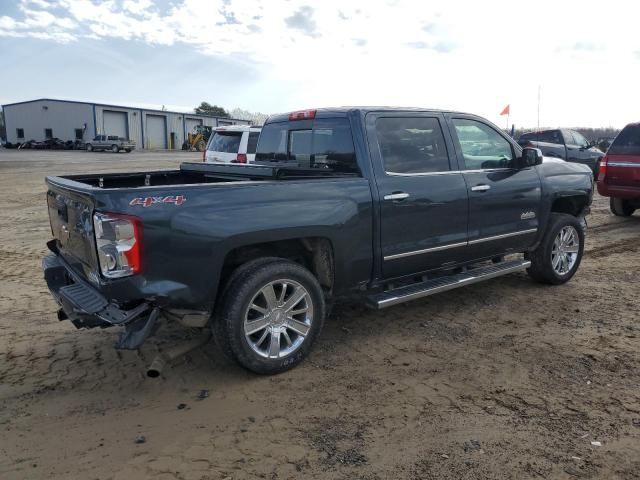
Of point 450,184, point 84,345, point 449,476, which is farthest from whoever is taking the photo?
point 450,184

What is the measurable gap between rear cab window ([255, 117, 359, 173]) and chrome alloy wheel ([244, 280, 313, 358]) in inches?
45.7

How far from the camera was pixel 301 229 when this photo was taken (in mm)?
3916

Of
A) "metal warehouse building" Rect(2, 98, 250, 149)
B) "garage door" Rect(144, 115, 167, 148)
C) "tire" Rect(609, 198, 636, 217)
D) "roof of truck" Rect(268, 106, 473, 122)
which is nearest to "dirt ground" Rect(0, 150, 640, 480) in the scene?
"roof of truck" Rect(268, 106, 473, 122)

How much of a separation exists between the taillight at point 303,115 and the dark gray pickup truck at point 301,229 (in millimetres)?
36

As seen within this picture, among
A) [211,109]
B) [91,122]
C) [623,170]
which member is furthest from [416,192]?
[211,109]

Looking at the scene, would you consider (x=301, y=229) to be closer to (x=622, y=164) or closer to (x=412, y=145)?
(x=412, y=145)

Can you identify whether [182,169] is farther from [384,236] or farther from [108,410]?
[108,410]

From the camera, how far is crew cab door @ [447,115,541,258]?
16.6 ft

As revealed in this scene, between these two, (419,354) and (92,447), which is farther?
(419,354)

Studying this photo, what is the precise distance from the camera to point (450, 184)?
4.82m

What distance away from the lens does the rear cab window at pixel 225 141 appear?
11.6 meters

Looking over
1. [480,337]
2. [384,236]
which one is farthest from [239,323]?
[480,337]

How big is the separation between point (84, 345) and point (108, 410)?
115 cm

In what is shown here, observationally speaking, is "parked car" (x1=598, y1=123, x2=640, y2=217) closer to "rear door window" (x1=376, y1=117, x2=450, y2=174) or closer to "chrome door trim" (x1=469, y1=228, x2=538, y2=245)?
"chrome door trim" (x1=469, y1=228, x2=538, y2=245)
